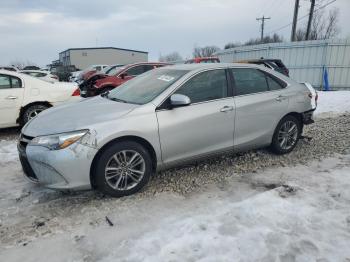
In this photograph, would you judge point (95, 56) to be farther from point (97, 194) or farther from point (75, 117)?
point (97, 194)

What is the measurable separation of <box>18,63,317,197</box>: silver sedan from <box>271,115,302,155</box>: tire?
0.02m

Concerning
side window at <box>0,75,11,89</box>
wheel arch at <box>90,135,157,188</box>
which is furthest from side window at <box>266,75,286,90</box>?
side window at <box>0,75,11,89</box>

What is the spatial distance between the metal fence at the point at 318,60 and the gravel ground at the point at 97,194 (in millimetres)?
12277

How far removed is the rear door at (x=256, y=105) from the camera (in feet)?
15.3

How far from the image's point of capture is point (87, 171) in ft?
11.8

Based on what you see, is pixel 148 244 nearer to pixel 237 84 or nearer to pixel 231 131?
pixel 231 131

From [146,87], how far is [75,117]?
117cm

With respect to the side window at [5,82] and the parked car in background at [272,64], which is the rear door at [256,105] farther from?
the parked car in background at [272,64]

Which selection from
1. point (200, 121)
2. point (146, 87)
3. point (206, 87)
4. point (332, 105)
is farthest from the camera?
point (332, 105)

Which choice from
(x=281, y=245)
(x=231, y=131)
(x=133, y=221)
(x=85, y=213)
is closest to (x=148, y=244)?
(x=133, y=221)

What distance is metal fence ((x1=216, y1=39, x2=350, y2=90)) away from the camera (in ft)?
54.2

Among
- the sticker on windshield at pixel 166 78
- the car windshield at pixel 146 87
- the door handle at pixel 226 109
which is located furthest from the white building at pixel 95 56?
the door handle at pixel 226 109

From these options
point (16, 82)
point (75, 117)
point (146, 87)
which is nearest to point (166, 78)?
point (146, 87)

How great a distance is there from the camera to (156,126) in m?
3.92
